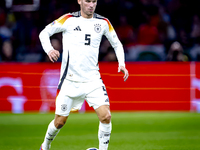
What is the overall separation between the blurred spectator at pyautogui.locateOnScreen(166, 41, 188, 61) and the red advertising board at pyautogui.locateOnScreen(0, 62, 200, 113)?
1401 millimetres

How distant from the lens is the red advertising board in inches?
385

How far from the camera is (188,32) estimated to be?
12.7m

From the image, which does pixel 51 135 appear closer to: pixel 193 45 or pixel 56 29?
pixel 56 29

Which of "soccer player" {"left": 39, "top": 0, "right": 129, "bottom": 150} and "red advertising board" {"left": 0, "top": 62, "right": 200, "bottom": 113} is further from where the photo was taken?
"red advertising board" {"left": 0, "top": 62, "right": 200, "bottom": 113}

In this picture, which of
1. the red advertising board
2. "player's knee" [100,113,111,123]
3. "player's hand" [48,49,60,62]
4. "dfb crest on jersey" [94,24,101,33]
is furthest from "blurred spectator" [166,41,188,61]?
"player's hand" [48,49,60,62]

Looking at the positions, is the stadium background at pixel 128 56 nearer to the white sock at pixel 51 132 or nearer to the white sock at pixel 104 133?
the white sock at pixel 51 132

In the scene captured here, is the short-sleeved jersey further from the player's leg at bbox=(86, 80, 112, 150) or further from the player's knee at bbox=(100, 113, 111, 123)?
the player's knee at bbox=(100, 113, 111, 123)

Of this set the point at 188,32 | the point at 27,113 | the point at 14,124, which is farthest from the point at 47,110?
the point at 188,32

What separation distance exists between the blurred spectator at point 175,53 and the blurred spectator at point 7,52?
16.2 ft

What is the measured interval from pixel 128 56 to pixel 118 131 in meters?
4.92

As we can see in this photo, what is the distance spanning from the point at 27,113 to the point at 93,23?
5.40 meters

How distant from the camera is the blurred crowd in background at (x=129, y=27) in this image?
12.0 meters

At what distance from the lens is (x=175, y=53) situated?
37.6 ft

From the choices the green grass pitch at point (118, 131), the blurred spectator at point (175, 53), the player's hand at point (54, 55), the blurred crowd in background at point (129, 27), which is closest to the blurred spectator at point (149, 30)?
the blurred crowd in background at point (129, 27)
